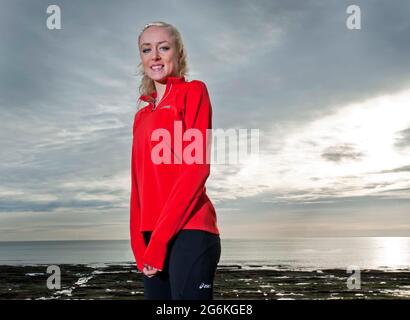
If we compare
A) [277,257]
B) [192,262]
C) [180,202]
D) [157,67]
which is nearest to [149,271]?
[192,262]

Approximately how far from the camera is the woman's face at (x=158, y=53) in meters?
3.23

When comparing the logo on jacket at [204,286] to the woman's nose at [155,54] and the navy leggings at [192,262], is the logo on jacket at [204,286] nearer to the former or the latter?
the navy leggings at [192,262]

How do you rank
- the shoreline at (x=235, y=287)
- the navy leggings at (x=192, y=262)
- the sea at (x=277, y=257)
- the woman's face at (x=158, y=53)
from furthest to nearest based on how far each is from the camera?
the sea at (x=277, y=257) < the shoreline at (x=235, y=287) < the woman's face at (x=158, y=53) < the navy leggings at (x=192, y=262)

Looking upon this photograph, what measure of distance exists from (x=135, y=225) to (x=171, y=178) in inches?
20.4

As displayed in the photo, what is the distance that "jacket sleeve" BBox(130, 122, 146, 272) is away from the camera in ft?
10.7

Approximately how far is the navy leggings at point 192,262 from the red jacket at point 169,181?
0.16 ft

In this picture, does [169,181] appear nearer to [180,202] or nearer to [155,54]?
[180,202]

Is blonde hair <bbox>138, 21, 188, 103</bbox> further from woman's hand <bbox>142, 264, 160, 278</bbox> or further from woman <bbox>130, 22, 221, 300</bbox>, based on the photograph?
woman's hand <bbox>142, 264, 160, 278</bbox>

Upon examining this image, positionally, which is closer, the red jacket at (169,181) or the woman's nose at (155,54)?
the red jacket at (169,181)

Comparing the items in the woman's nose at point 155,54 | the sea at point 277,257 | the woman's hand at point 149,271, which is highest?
the woman's nose at point 155,54

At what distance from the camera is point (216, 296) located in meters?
22.5

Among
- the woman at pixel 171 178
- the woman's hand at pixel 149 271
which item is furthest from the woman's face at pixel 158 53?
the woman's hand at pixel 149 271

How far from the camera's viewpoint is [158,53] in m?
3.25
